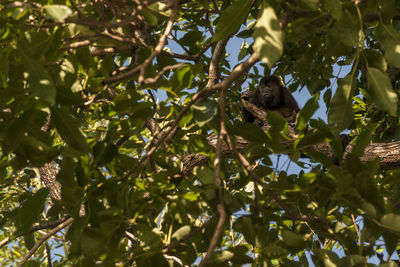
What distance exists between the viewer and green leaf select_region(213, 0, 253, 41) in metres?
1.82

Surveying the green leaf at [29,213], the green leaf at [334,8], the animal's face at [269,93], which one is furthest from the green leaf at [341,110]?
the animal's face at [269,93]

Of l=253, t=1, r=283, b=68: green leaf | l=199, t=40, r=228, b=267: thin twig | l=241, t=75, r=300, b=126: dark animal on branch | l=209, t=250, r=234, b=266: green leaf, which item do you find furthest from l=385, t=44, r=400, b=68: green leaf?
l=241, t=75, r=300, b=126: dark animal on branch

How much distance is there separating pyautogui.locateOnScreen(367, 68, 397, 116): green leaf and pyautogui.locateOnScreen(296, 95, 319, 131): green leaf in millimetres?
237

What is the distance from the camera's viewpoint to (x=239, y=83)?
4.79m

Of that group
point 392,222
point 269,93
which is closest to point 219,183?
point 392,222

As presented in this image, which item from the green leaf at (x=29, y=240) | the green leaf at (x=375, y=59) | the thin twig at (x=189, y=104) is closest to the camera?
the green leaf at (x=375, y=59)

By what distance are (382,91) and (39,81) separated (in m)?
1.21

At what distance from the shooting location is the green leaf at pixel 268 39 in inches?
60.9

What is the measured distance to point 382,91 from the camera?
163cm

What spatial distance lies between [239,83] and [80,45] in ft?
9.78

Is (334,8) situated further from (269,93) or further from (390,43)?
(269,93)

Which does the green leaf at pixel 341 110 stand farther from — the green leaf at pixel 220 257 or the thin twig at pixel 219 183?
the green leaf at pixel 220 257

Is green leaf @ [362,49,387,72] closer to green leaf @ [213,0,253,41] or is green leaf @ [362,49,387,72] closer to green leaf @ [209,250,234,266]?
green leaf @ [213,0,253,41]

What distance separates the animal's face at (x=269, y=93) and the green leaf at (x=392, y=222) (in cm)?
464
